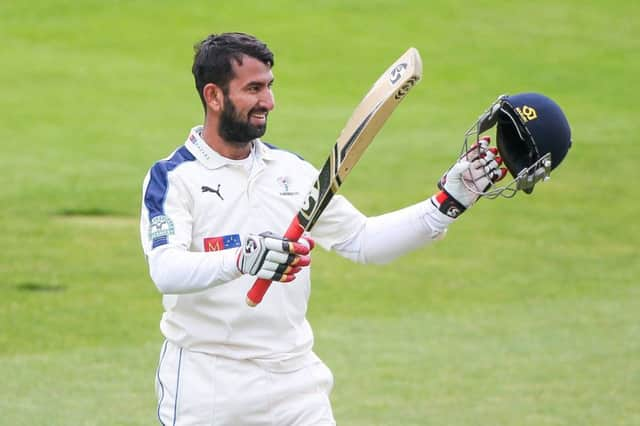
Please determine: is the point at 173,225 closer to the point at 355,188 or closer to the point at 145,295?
the point at 145,295

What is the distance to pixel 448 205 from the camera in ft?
18.1

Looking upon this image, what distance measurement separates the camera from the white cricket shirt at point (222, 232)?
5203 mm

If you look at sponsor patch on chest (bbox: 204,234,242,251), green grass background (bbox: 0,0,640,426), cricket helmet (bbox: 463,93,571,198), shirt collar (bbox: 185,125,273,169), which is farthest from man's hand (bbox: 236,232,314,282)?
green grass background (bbox: 0,0,640,426)

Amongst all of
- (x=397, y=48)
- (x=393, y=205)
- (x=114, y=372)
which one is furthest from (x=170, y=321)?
(x=397, y=48)

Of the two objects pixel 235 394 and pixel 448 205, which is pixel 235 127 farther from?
pixel 235 394

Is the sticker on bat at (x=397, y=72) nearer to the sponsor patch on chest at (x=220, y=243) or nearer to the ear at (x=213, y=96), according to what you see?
the ear at (x=213, y=96)

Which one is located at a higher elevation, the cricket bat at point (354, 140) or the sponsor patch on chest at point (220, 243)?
the cricket bat at point (354, 140)

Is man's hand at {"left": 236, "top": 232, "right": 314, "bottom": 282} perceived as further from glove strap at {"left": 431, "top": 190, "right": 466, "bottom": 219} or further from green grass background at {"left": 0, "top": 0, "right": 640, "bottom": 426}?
green grass background at {"left": 0, "top": 0, "right": 640, "bottom": 426}

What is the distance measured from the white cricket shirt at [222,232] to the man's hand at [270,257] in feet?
0.97

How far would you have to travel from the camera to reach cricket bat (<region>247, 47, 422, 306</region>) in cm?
500

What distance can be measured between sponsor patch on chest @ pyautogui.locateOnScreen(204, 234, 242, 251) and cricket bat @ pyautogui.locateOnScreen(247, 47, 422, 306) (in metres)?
0.24

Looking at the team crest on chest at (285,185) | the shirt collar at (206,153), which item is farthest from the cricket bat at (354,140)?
the shirt collar at (206,153)

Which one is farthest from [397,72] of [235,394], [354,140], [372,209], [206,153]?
[372,209]

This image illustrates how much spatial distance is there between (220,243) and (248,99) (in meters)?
0.59
